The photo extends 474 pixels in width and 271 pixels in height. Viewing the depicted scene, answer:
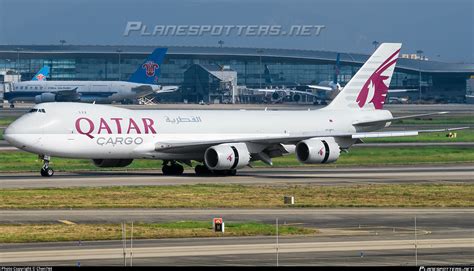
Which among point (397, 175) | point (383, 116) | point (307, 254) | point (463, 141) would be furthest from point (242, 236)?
point (463, 141)

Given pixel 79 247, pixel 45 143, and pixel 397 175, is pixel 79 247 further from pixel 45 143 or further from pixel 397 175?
pixel 397 175

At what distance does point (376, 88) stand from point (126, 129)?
799 inches

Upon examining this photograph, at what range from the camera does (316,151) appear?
72562 mm

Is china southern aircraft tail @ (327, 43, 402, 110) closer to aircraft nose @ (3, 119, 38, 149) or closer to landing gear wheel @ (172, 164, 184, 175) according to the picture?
landing gear wheel @ (172, 164, 184, 175)

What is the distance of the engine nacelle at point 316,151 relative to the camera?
7256cm

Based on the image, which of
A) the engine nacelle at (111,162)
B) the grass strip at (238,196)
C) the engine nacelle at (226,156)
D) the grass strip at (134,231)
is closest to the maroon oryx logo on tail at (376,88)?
the engine nacelle at (226,156)

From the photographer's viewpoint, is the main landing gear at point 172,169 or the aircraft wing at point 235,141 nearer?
the aircraft wing at point 235,141

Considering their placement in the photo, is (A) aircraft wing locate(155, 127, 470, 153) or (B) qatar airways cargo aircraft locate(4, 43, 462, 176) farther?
(A) aircraft wing locate(155, 127, 470, 153)

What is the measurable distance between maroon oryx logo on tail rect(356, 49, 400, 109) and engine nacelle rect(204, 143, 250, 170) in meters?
12.8

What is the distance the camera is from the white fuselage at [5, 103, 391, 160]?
69.2 metres

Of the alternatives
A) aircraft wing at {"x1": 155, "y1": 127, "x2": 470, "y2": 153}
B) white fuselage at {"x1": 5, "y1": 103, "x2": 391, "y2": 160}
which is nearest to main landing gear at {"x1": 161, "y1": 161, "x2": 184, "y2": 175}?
white fuselage at {"x1": 5, "y1": 103, "x2": 391, "y2": 160}

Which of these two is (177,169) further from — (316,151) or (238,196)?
(238,196)

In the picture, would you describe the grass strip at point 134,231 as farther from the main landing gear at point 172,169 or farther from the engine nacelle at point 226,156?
the main landing gear at point 172,169

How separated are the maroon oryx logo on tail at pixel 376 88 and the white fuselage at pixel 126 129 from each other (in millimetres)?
6075
